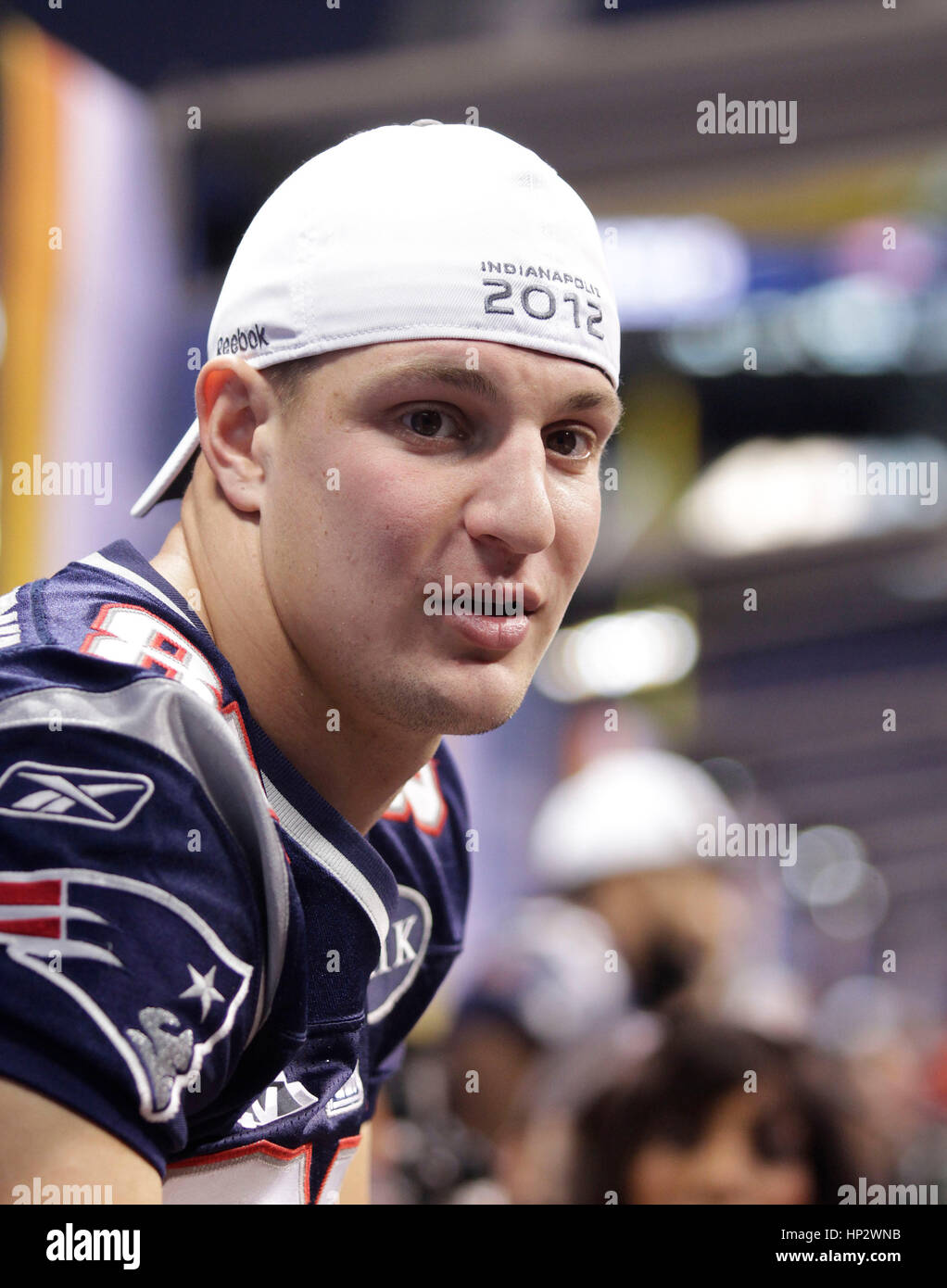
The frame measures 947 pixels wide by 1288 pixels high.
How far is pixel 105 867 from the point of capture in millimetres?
1187

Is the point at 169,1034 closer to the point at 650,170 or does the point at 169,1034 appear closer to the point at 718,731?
the point at 650,170

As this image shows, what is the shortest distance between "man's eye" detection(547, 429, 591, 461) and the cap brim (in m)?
0.45

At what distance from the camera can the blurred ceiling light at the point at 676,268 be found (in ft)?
22.9

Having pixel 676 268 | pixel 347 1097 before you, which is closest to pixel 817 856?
pixel 676 268

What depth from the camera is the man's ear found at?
5.34 feet

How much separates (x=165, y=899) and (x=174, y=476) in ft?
2.69

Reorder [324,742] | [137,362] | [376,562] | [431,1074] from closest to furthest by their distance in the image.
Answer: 1. [376,562]
2. [324,742]
3. [431,1074]
4. [137,362]

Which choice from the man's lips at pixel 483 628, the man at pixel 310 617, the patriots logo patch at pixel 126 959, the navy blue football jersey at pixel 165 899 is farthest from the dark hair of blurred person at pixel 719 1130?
the patriots logo patch at pixel 126 959

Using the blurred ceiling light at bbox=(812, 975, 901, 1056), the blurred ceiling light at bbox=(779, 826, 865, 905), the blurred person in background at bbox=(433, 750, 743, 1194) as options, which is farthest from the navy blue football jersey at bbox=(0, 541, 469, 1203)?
the blurred ceiling light at bbox=(779, 826, 865, 905)

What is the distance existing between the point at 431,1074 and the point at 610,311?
291 cm

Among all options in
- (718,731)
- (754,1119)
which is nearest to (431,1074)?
(754,1119)

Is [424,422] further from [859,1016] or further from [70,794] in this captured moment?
[859,1016]

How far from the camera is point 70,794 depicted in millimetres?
1192

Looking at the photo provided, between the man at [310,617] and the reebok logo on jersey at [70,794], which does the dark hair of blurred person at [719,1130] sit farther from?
the reebok logo on jersey at [70,794]
